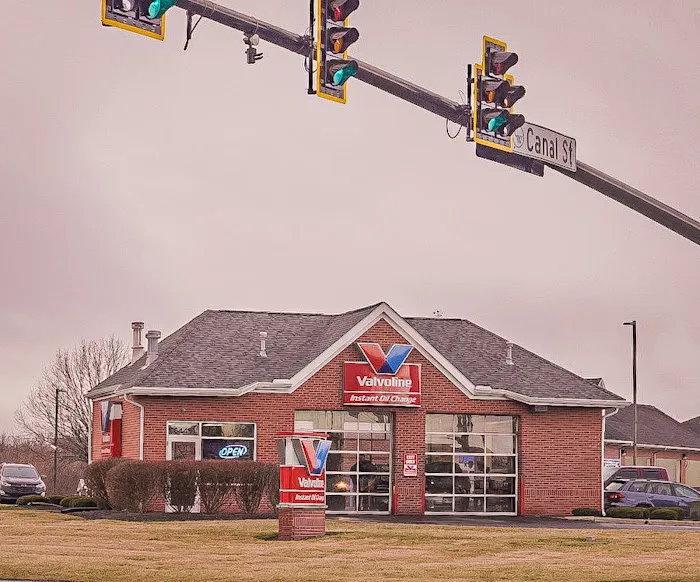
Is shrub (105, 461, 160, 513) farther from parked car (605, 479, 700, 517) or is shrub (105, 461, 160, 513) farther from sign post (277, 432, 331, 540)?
parked car (605, 479, 700, 517)

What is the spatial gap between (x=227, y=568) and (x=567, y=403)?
77.0 ft

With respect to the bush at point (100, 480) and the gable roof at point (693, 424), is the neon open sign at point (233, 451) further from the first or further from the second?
the gable roof at point (693, 424)

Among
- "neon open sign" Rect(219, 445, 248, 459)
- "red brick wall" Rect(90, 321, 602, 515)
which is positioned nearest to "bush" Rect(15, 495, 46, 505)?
"red brick wall" Rect(90, 321, 602, 515)

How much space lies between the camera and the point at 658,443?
7731cm

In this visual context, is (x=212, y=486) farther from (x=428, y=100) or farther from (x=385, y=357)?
(x=428, y=100)

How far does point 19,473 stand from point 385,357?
22184mm

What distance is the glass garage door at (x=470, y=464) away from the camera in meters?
42.4

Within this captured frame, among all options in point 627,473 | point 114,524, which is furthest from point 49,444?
point 114,524

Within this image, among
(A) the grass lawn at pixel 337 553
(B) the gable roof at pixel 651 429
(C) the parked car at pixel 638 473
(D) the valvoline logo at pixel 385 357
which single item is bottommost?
(A) the grass lawn at pixel 337 553

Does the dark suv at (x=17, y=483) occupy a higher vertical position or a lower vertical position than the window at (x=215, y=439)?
lower

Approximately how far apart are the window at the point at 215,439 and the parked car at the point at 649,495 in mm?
12590

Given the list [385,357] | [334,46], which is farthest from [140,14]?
[385,357]

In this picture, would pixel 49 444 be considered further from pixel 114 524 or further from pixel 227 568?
pixel 227 568

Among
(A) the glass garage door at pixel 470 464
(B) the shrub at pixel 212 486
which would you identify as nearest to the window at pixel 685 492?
(A) the glass garage door at pixel 470 464
